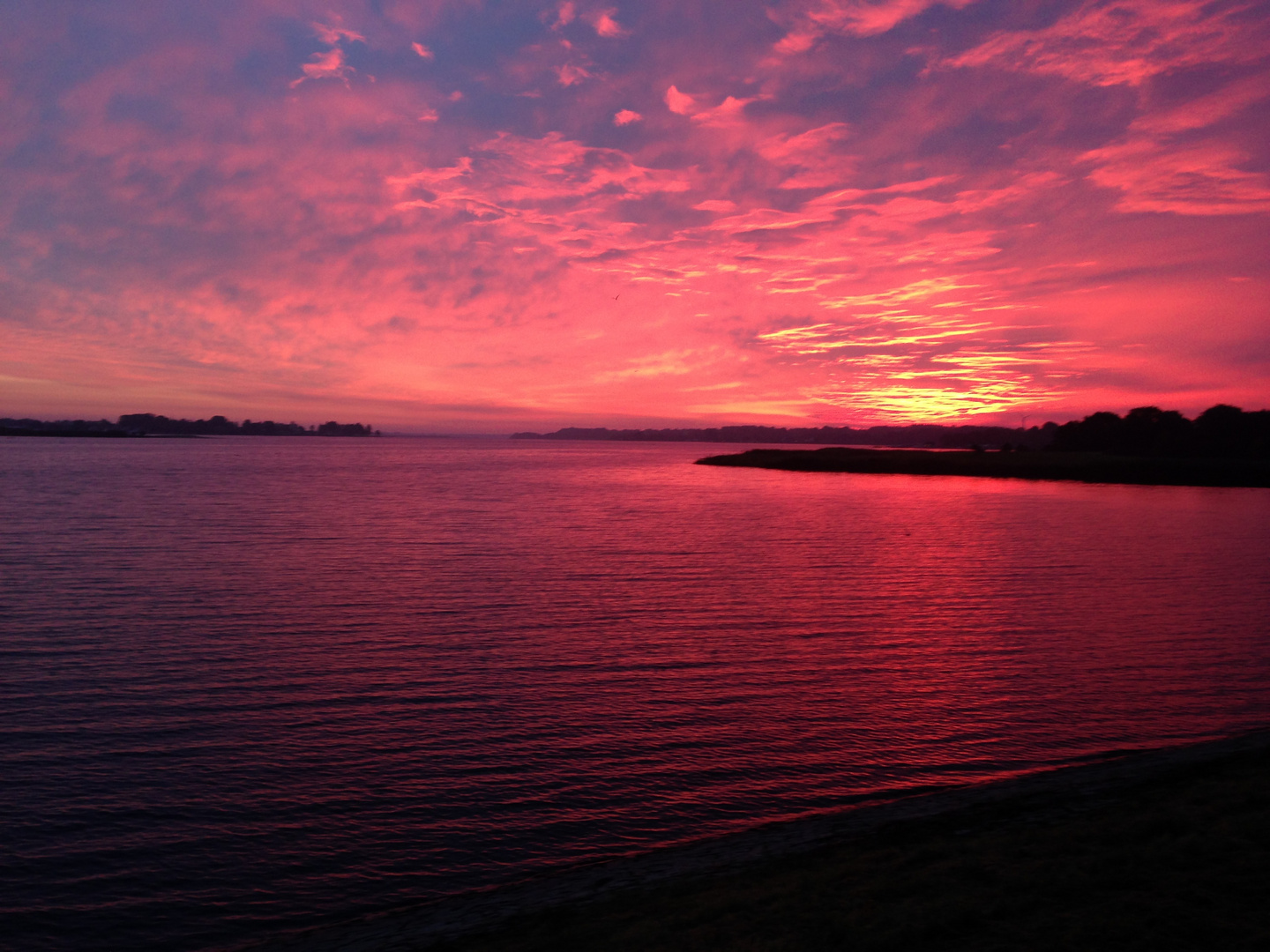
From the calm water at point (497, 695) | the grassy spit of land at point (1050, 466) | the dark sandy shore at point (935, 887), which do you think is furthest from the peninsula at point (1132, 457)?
the dark sandy shore at point (935, 887)

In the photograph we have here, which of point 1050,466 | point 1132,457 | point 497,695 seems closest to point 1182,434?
point 1132,457

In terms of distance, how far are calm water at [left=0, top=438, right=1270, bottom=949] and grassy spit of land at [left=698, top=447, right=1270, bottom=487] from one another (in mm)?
77386

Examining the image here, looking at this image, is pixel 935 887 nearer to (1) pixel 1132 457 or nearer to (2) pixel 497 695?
(2) pixel 497 695

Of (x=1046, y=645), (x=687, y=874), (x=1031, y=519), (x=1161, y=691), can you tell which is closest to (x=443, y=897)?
(x=687, y=874)

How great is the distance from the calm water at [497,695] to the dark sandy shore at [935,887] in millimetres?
1258

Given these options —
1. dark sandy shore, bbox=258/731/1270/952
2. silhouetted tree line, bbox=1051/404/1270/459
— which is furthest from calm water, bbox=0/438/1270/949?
silhouetted tree line, bbox=1051/404/1270/459

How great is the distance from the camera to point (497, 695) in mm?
18453

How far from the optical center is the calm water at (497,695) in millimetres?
11508

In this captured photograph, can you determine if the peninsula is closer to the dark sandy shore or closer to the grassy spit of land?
the grassy spit of land

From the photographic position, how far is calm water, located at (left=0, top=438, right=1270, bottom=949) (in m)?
11.5

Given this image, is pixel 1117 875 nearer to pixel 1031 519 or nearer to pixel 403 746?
pixel 403 746

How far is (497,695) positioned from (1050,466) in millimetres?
134406

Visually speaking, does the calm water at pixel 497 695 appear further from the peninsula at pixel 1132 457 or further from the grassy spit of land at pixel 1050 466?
the peninsula at pixel 1132 457

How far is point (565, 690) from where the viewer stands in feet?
62.4
